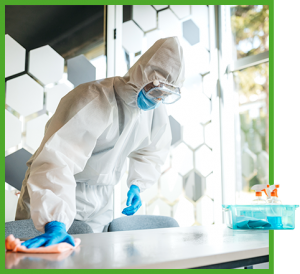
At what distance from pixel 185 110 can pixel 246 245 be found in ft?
6.88

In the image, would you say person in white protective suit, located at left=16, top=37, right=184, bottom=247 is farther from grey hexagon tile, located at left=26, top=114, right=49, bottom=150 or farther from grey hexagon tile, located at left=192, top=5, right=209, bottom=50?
grey hexagon tile, located at left=192, top=5, right=209, bottom=50

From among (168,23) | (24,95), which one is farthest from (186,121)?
(24,95)

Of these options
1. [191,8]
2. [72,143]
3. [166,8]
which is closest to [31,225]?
[72,143]

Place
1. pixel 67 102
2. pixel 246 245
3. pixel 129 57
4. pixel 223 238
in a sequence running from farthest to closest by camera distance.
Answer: pixel 129 57 → pixel 67 102 → pixel 223 238 → pixel 246 245

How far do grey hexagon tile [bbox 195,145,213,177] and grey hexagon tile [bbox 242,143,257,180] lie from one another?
0.38 meters

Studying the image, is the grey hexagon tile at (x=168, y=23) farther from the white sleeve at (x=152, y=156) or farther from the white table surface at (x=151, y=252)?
the white table surface at (x=151, y=252)

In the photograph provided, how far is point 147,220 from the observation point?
1929 millimetres

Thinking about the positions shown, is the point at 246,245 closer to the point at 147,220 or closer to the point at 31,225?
the point at 31,225

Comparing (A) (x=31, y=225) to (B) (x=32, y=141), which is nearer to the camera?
(A) (x=31, y=225)

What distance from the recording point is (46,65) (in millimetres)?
2365

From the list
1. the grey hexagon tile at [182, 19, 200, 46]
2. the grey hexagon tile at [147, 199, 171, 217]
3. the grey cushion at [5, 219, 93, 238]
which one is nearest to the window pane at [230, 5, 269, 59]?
the grey hexagon tile at [182, 19, 200, 46]

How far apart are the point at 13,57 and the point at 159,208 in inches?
68.2

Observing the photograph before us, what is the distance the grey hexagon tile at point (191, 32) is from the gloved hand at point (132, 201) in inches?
74.6

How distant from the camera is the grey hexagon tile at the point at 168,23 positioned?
2.94 meters
